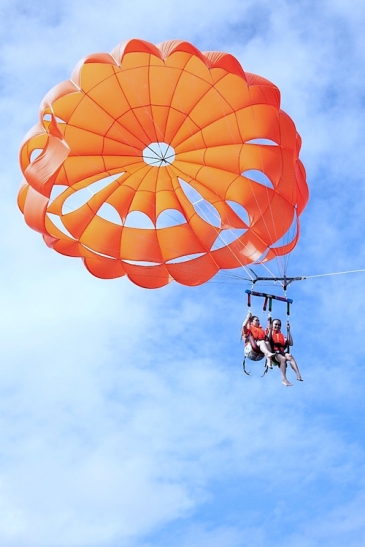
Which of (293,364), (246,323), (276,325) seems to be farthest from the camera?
(246,323)

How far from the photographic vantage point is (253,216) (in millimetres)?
17859

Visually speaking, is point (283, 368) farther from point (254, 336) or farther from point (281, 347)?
point (254, 336)

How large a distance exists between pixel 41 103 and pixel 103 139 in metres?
1.61

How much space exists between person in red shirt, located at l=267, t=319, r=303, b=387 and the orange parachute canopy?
1932 mm

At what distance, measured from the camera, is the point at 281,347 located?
16.4 m

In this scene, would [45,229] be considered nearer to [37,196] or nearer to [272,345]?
[37,196]

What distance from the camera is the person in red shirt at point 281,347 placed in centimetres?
1611

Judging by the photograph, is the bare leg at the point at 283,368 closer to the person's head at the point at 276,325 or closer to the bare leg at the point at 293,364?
the bare leg at the point at 293,364

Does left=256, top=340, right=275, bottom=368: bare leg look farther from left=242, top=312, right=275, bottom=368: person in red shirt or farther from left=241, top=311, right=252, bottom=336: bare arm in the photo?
left=241, top=311, right=252, bottom=336: bare arm

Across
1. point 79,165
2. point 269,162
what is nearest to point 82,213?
point 79,165

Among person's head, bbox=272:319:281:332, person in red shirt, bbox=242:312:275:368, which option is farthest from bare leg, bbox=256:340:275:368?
person's head, bbox=272:319:281:332

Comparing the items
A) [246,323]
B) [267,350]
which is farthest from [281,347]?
[246,323]

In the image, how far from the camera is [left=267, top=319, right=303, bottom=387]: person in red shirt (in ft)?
52.8

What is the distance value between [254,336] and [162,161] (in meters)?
3.76
